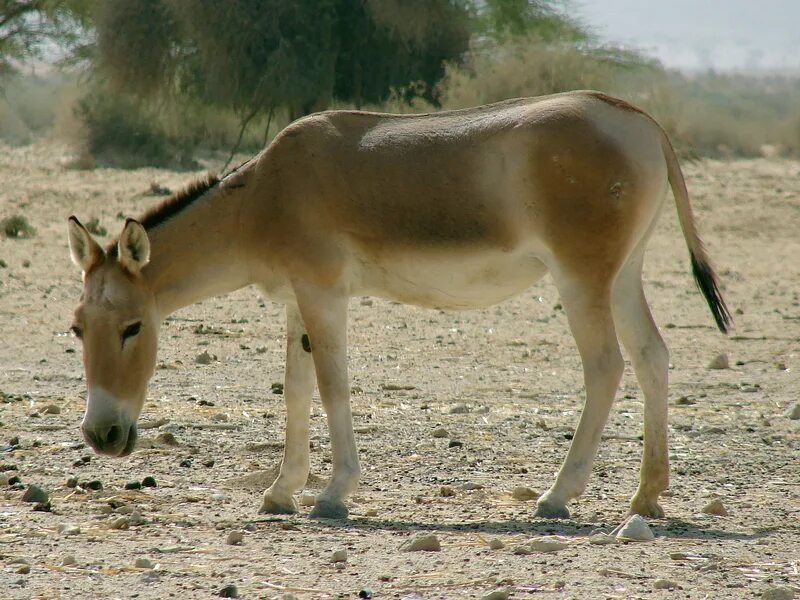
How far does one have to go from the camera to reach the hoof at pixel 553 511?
20.4ft

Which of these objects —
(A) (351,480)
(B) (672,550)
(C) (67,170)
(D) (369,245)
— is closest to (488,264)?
(D) (369,245)

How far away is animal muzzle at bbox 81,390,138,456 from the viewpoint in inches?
243

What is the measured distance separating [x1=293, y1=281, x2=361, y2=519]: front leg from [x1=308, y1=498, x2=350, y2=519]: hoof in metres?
0.14

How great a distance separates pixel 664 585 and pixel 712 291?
7.71ft

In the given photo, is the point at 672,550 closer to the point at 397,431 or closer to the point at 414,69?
the point at 397,431

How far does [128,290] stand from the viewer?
6.45 m

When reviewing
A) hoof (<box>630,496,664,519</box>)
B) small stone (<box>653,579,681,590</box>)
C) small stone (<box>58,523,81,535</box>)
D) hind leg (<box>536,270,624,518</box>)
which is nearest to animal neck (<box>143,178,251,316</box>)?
small stone (<box>58,523,81,535</box>)

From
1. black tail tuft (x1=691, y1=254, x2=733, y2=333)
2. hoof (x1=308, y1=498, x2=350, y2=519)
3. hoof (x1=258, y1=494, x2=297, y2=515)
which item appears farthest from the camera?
black tail tuft (x1=691, y1=254, x2=733, y2=333)

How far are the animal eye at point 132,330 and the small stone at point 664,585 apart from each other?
2890 mm

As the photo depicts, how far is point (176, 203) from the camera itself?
6.89 meters

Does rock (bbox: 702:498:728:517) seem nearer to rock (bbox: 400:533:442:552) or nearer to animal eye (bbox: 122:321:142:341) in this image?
rock (bbox: 400:533:442:552)

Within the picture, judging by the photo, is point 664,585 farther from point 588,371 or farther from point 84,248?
point 84,248

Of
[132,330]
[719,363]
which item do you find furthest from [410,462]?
[719,363]

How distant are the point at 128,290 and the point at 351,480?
1458 millimetres
